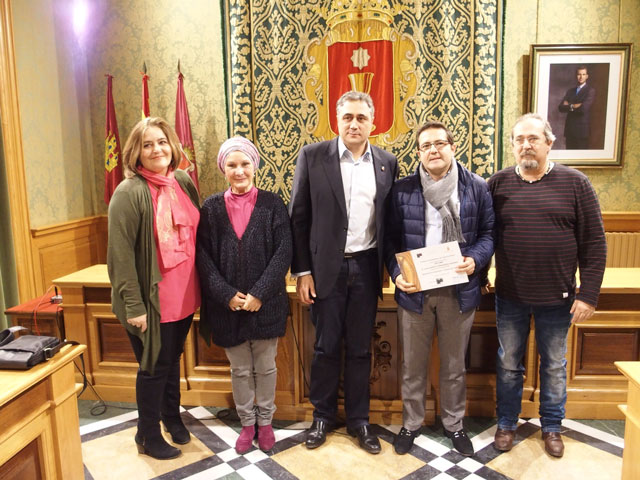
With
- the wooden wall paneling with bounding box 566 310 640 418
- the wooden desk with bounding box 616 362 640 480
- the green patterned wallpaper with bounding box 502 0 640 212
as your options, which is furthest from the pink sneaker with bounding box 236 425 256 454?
the green patterned wallpaper with bounding box 502 0 640 212

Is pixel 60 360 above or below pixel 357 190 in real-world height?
below

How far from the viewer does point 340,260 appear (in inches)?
78.6

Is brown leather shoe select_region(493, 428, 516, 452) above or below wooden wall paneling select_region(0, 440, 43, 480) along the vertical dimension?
below

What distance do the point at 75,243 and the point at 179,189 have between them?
2.19m

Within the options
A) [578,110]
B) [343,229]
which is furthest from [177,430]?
[578,110]

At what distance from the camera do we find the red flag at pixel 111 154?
376cm

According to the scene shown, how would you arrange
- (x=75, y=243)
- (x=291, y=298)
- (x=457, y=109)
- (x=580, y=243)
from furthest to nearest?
(x=75, y=243) → (x=457, y=109) → (x=291, y=298) → (x=580, y=243)

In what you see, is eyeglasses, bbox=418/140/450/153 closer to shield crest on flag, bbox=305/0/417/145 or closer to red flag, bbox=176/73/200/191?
shield crest on flag, bbox=305/0/417/145

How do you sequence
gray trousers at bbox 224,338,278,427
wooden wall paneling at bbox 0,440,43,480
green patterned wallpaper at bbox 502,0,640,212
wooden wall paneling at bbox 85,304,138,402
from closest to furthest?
wooden wall paneling at bbox 0,440,43,480
gray trousers at bbox 224,338,278,427
wooden wall paneling at bbox 85,304,138,402
green patterned wallpaper at bbox 502,0,640,212

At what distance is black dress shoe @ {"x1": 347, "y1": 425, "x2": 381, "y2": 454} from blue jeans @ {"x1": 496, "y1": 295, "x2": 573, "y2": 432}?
588 mm

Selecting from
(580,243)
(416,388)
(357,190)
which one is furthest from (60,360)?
(580,243)

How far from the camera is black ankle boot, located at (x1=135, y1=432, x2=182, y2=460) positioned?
2104 millimetres

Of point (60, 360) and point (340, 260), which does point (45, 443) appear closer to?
point (60, 360)

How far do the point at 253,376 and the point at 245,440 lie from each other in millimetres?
306
